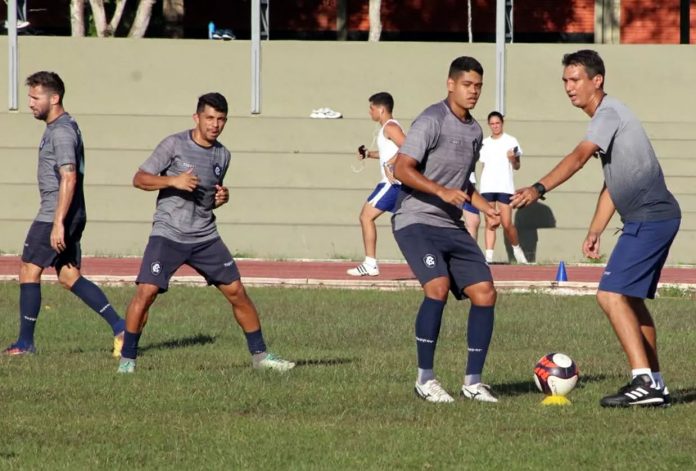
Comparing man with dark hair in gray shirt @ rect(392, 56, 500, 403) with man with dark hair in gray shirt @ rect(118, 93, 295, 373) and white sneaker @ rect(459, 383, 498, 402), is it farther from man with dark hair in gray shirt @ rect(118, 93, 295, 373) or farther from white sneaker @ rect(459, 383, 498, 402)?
man with dark hair in gray shirt @ rect(118, 93, 295, 373)

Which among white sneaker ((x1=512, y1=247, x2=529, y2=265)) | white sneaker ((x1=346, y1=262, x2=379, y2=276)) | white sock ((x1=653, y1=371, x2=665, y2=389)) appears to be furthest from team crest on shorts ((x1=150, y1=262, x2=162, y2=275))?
white sneaker ((x1=512, y1=247, x2=529, y2=265))

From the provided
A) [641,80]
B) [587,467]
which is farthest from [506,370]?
[641,80]

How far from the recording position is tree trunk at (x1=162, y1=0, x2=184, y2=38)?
32125mm

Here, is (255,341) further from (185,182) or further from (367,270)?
(367,270)

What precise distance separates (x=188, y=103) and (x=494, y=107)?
5.62 meters

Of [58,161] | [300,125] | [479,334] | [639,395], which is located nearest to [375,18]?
[300,125]

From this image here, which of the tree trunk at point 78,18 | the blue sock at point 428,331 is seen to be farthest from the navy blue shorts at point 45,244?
the tree trunk at point 78,18

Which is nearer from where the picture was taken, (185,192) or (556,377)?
(556,377)

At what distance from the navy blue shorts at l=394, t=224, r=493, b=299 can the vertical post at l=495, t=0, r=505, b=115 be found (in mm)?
17098

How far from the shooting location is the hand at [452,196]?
8906 millimetres

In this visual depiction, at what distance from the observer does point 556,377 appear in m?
9.27

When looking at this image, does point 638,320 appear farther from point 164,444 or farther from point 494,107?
point 494,107

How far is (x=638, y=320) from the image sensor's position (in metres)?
9.22

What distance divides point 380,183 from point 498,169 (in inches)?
146
